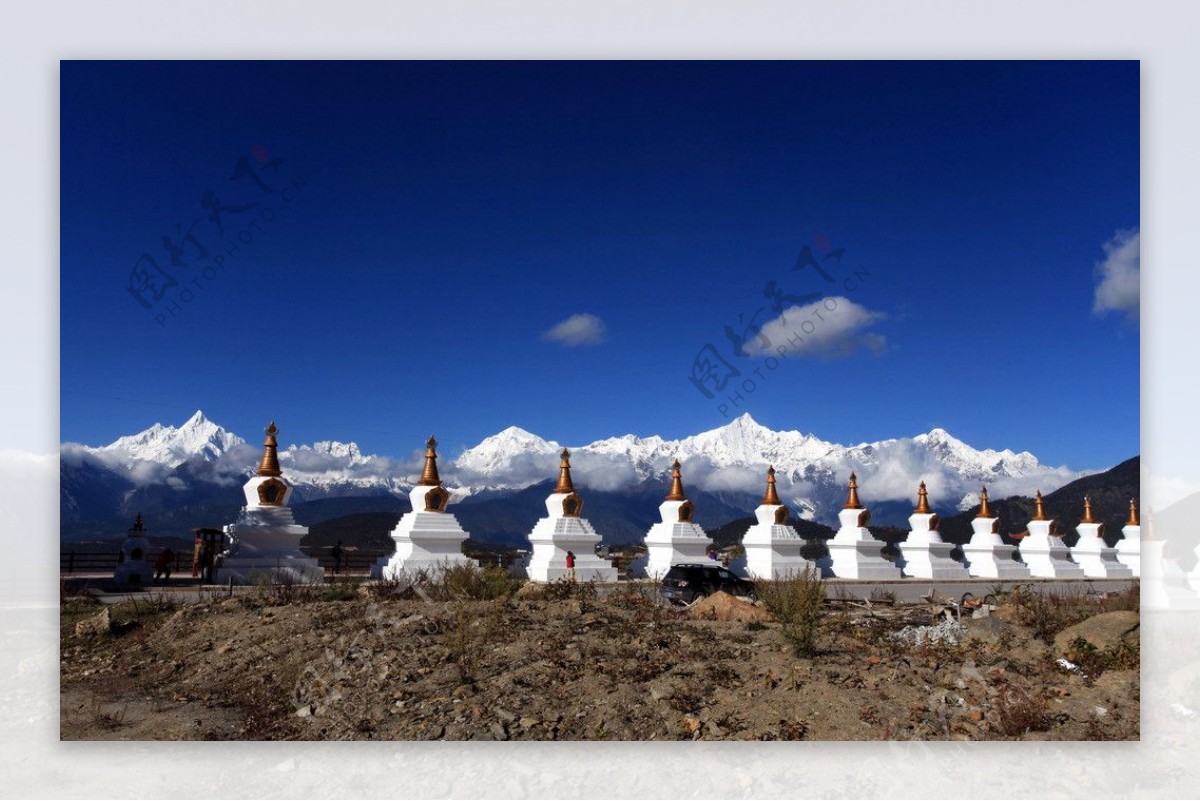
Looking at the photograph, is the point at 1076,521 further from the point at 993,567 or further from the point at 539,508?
the point at 539,508

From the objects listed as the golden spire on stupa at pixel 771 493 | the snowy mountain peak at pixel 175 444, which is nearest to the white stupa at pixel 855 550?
the golden spire on stupa at pixel 771 493

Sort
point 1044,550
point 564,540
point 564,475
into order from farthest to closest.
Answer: point 1044,550
point 564,475
point 564,540

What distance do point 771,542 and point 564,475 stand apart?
16.4 ft

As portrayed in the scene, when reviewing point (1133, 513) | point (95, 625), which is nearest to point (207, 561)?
point (95, 625)

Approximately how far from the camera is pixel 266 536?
14.5 metres

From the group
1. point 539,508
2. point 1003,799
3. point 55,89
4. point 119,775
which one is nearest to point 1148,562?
point 1003,799

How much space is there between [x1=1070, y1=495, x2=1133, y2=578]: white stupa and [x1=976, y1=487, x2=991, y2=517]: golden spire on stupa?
118 inches

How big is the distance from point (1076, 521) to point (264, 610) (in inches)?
1047

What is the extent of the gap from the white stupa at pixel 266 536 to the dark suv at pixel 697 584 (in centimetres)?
583

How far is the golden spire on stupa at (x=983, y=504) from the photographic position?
21984mm

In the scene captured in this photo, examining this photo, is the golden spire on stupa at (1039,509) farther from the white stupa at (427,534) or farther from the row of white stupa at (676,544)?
the white stupa at (427,534)

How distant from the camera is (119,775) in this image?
262 inches

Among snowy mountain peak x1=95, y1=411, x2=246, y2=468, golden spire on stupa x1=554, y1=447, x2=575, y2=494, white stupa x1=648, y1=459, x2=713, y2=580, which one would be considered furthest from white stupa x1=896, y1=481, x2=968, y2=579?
snowy mountain peak x1=95, y1=411, x2=246, y2=468

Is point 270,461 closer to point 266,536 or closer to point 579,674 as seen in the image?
point 266,536
